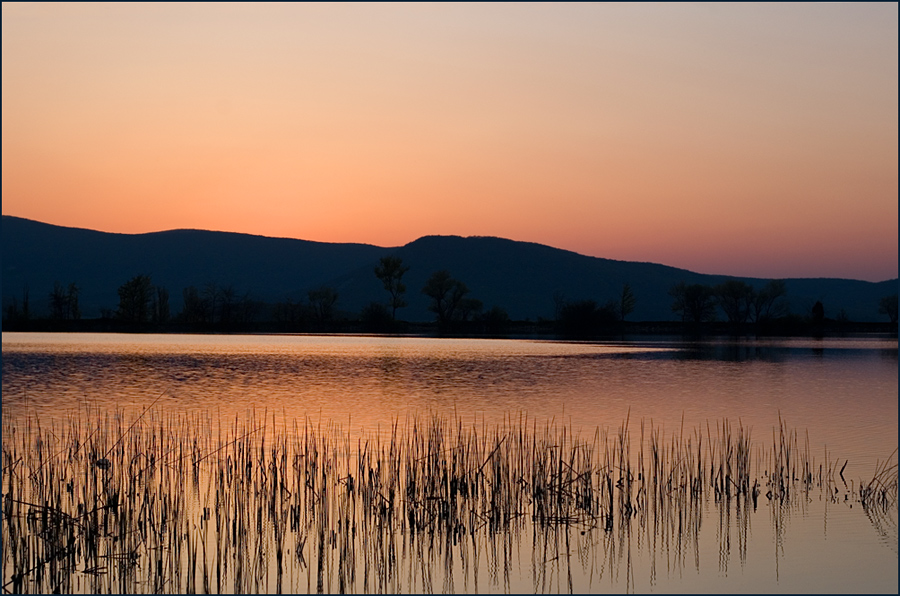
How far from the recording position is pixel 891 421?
22906 mm

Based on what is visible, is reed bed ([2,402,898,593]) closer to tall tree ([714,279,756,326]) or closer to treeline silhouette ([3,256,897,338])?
treeline silhouette ([3,256,897,338])

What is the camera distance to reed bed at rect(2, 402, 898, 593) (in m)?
9.32

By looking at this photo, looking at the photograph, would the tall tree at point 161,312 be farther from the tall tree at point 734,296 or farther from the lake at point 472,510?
the lake at point 472,510

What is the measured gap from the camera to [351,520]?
11344mm

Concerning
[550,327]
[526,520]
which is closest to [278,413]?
[526,520]

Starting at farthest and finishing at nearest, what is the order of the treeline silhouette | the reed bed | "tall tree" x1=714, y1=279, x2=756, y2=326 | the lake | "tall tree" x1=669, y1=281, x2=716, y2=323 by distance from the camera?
"tall tree" x1=714, y1=279, x2=756, y2=326
"tall tree" x1=669, y1=281, x2=716, y2=323
the treeline silhouette
the lake
the reed bed

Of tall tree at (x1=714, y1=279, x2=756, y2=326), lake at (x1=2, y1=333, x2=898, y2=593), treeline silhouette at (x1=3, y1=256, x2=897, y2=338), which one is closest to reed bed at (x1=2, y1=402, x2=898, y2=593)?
lake at (x1=2, y1=333, x2=898, y2=593)

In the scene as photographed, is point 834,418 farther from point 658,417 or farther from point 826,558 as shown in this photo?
point 826,558

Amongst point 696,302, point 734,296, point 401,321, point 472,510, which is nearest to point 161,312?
point 401,321

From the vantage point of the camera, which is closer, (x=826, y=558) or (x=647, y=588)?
(x=647, y=588)

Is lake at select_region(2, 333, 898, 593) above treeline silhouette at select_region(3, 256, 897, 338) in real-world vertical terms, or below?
below

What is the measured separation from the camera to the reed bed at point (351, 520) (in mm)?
9320

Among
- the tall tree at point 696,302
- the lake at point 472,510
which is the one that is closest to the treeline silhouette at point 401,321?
the tall tree at point 696,302

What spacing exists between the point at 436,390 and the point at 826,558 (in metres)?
20.4
